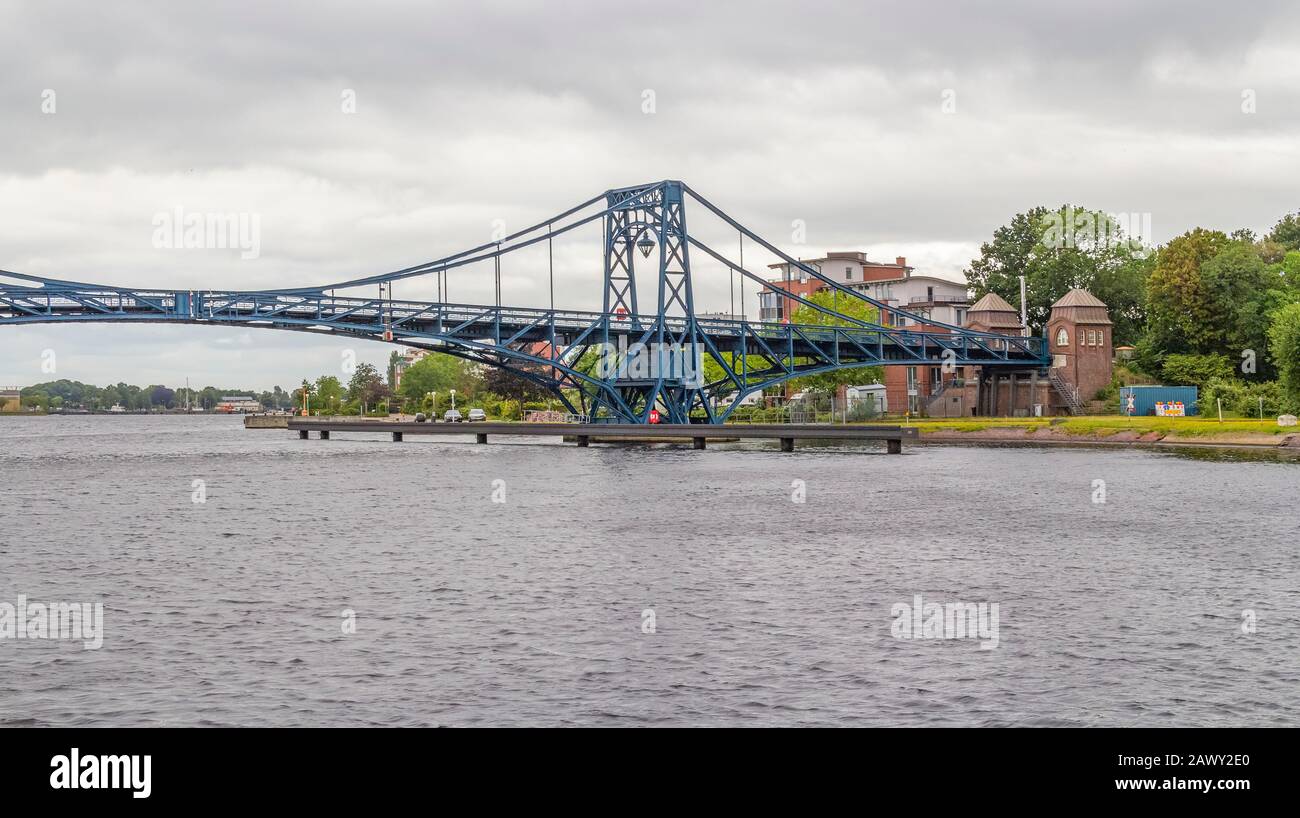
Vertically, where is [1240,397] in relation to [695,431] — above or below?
above

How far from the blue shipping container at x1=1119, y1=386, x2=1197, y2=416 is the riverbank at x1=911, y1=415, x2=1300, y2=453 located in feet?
16.9

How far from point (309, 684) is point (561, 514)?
2984 centimetres

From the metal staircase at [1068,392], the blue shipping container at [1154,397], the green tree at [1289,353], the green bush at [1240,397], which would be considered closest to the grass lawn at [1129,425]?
the blue shipping container at [1154,397]

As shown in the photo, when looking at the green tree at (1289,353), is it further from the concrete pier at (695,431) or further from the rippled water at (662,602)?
the rippled water at (662,602)

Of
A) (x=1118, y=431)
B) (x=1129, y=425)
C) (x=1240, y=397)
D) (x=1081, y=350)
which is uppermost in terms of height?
(x=1081, y=350)

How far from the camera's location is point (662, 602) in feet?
95.7

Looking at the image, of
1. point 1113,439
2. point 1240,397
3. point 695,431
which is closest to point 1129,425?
point 1113,439

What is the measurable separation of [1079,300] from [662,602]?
10809cm

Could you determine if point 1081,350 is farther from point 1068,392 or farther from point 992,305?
point 992,305

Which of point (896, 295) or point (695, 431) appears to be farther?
point (896, 295)

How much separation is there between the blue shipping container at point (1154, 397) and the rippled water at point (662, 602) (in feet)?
156
